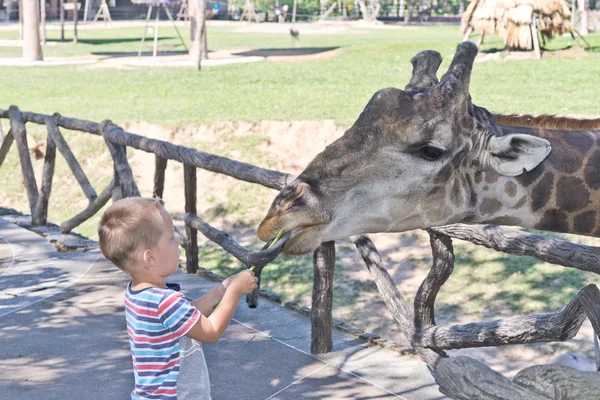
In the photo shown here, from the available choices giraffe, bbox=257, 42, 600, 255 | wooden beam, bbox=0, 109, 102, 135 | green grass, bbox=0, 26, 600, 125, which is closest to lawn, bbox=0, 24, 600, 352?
green grass, bbox=0, 26, 600, 125

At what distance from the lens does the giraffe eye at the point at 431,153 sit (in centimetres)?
358

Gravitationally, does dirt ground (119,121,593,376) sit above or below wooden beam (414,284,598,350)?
below

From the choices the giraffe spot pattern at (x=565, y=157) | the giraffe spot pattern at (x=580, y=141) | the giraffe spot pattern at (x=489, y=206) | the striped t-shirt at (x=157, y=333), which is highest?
the giraffe spot pattern at (x=580, y=141)

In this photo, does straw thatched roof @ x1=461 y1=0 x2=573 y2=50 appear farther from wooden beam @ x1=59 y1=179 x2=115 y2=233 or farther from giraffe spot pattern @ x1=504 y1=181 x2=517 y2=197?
giraffe spot pattern @ x1=504 y1=181 x2=517 y2=197

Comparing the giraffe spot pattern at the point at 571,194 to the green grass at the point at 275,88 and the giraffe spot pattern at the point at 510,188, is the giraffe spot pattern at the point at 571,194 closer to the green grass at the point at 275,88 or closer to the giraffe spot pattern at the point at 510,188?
the giraffe spot pattern at the point at 510,188

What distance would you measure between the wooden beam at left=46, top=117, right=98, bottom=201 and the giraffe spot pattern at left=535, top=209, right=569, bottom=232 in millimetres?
6745

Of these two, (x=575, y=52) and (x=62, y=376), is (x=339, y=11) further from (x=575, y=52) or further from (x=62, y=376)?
(x=62, y=376)

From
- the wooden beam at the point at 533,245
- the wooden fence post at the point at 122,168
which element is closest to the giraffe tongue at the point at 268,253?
the wooden beam at the point at 533,245

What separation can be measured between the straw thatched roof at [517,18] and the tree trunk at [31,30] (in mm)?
13860

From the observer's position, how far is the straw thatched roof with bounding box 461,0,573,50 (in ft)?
85.4

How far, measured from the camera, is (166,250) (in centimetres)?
363

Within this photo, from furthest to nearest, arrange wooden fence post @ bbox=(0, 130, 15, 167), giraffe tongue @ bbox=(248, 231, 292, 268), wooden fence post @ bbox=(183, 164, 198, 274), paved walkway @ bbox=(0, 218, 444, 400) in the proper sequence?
wooden fence post @ bbox=(0, 130, 15, 167) < wooden fence post @ bbox=(183, 164, 198, 274) < paved walkway @ bbox=(0, 218, 444, 400) < giraffe tongue @ bbox=(248, 231, 292, 268)

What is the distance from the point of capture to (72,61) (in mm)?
30734

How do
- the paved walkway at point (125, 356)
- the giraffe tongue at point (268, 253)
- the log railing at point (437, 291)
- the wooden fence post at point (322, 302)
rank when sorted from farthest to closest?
the wooden fence post at point (322, 302)
the paved walkway at point (125, 356)
the giraffe tongue at point (268, 253)
the log railing at point (437, 291)
